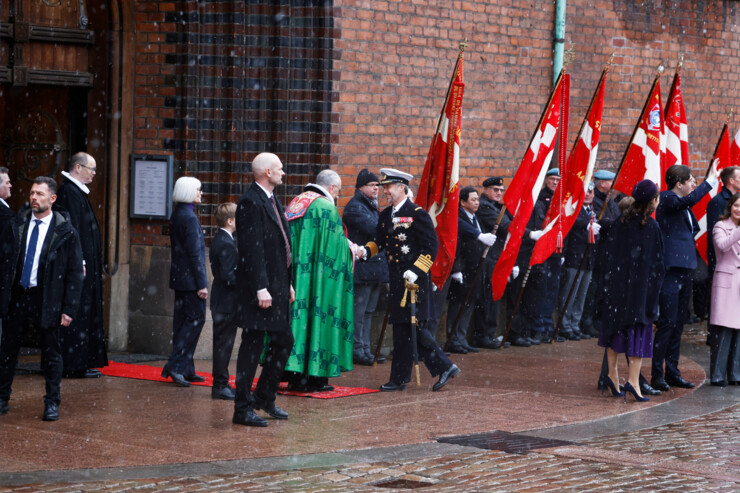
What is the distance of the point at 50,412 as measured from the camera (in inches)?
344

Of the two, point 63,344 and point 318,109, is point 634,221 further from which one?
point 63,344

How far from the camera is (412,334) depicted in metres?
10.5

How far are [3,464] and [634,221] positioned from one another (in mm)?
5571

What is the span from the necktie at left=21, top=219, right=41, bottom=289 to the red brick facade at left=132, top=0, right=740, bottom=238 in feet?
11.4

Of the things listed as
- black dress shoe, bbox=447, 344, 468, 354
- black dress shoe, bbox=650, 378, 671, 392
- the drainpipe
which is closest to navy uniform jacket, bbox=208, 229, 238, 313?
black dress shoe, bbox=650, 378, 671, 392

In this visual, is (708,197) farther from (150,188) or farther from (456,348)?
(150,188)

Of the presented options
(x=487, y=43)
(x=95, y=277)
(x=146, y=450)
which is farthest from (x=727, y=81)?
(x=146, y=450)

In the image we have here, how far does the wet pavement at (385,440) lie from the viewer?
278 inches

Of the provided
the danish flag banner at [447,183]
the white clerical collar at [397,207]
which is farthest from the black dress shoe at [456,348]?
the white clerical collar at [397,207]

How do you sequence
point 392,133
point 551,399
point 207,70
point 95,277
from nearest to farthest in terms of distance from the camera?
point 551,399
point 95,277
point 207,70
point 392,133

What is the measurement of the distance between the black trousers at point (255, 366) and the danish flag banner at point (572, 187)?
5.05 m

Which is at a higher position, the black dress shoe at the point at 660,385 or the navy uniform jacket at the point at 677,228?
the navy uniform jacket at the point at 677,228

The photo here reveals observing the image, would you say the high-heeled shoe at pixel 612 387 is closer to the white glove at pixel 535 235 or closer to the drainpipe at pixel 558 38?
the white glove at pixel 535 235

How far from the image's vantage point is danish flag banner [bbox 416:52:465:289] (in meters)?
12.1
